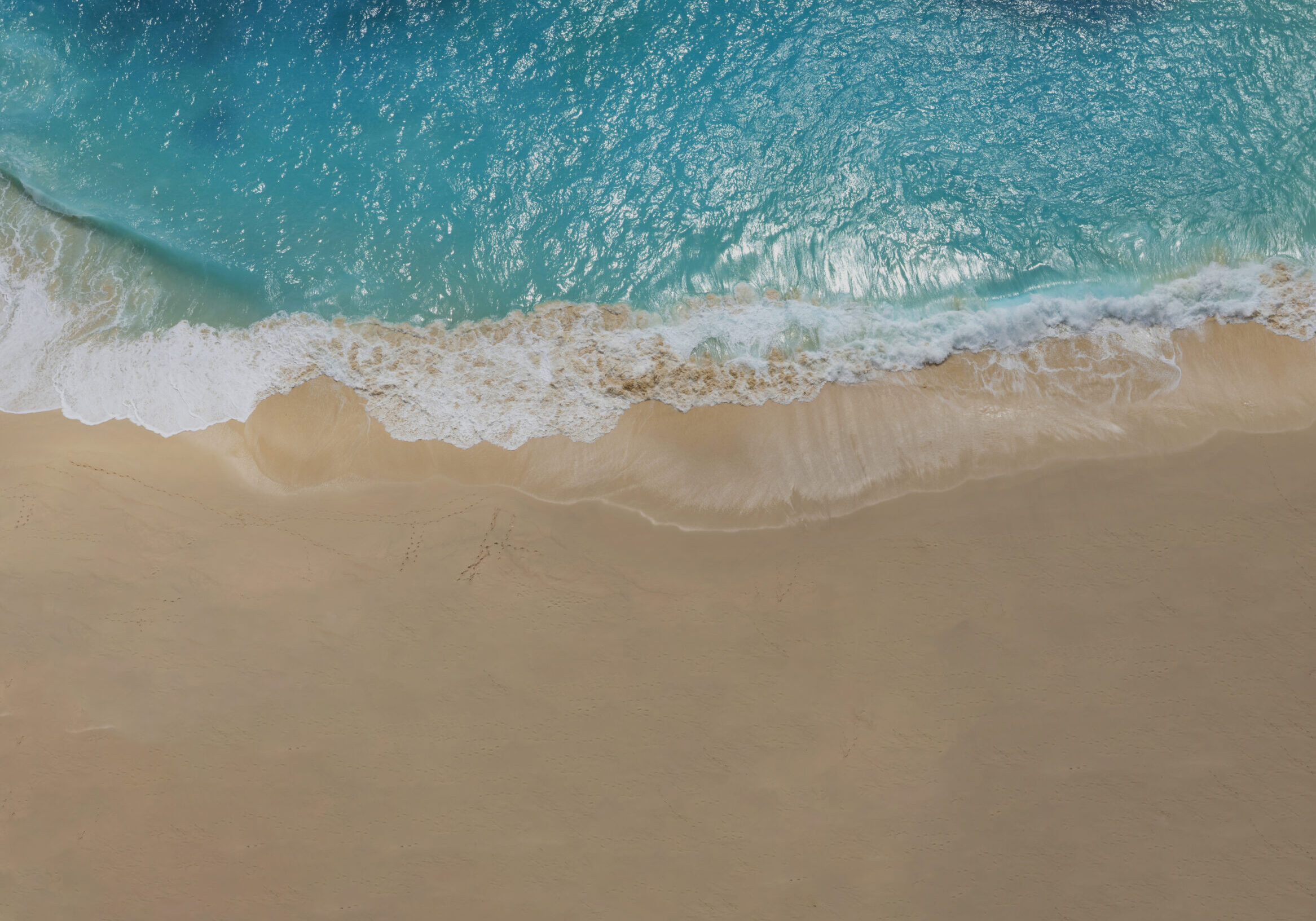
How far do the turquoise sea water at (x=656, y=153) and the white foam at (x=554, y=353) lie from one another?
16 cm

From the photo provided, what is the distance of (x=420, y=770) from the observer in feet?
27.1

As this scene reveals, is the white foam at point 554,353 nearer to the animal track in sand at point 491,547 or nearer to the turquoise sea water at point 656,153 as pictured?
the turquoise sea water at point 656,153

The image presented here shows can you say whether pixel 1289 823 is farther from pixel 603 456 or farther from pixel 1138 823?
pixel 603 456

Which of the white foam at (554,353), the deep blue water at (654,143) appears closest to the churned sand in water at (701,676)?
the white foam at (554,353)

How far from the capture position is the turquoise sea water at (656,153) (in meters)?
9.53

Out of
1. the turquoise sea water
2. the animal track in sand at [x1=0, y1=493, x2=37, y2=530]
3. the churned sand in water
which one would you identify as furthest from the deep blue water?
the animal track in sand at [x1=0, y1=493, x2=37, y2=530]

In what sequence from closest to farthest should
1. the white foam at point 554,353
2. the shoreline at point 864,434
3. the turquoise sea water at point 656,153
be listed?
the shoreline at point 864,434, the white foam at point 554,353, the turquoise sea water at point 656,153

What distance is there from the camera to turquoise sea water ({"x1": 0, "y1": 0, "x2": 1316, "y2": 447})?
9531 mm

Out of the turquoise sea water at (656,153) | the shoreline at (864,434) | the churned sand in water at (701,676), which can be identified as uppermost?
the turquoise sea water at (656,153)

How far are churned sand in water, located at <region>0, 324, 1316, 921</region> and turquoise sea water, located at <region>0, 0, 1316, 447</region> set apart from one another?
90.9 inches

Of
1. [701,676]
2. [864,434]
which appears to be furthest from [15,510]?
[864,434]

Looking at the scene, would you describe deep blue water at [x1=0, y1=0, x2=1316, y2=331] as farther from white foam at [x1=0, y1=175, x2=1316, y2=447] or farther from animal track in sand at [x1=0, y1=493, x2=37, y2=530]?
animal track in sand at [x1=0, y1=493, x2=37, y2=530]

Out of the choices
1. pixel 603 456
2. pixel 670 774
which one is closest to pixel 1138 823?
pixel 670 774

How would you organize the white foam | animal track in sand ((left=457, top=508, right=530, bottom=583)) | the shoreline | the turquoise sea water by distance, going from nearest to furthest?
1. animal track in sand ((left=457, top=508, right=530, bottom=583))
2. the shoreline
3. the white foam
4. the turquoise sea water
